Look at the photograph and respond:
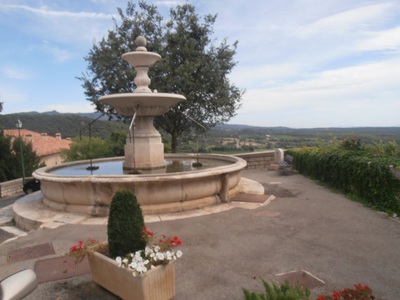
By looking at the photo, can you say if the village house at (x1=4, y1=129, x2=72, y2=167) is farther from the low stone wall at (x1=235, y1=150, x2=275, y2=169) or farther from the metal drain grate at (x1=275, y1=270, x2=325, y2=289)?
the metal drain grate at (x1=275, y1=270, x2=325, y2=289)

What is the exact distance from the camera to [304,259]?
4.54m

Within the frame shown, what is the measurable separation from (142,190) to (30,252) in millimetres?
2407

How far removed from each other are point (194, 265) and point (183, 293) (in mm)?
748

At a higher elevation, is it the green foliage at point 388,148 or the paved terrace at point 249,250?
the green foliage at point 388,148

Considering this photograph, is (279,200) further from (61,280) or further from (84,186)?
(61,280)

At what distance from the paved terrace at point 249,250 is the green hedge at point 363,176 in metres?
0.54

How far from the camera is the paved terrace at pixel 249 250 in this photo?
3840mm

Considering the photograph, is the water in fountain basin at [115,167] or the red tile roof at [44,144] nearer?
the water in fountain basin at [115,167]

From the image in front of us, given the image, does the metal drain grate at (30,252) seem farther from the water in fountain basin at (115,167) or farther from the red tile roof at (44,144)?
the red tile roof at (44,144)

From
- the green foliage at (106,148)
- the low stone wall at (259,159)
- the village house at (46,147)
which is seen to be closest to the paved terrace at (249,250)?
the low stone wall at (259,159)

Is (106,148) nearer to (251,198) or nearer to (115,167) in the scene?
(115,167)

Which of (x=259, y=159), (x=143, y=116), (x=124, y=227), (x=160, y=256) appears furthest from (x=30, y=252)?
(x=259, y=159)

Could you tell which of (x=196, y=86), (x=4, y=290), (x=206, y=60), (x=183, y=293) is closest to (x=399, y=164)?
(x=183, y=293)

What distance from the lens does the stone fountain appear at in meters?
6.74
